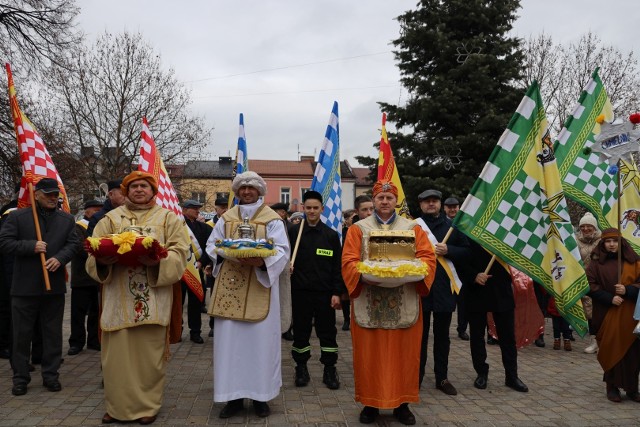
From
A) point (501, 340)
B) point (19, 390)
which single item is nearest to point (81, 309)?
point (19, 390)

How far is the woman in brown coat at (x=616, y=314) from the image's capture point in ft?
17.7

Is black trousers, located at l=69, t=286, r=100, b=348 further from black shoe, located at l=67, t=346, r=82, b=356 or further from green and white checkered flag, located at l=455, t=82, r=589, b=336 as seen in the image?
green and white checkered flag, located at l=455, t=82, r=589, b=336

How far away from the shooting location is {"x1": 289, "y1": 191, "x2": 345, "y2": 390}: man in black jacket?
230 inches

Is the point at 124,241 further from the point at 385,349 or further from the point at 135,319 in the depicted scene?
the point at 385,349

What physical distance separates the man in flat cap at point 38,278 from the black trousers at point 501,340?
4.56 metres

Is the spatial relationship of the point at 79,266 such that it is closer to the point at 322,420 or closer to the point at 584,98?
the point at 322,420

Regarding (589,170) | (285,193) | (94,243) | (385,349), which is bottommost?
(385,349)

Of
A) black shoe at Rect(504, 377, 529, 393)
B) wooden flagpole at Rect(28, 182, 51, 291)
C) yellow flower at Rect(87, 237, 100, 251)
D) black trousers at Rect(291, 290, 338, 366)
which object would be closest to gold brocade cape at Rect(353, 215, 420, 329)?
black trousers at Rect(291, 290, 338, 366)

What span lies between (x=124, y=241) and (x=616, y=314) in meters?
5.01

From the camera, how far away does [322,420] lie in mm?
4660

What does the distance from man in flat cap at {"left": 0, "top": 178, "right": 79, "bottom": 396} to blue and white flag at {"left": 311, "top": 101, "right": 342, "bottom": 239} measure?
10.2 ft

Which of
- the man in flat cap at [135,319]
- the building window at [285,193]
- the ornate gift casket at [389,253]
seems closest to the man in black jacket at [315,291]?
the ornate gift casket at [389,253]

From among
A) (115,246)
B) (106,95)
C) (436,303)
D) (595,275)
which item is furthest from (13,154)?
(595,275)

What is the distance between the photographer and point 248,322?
4.78m
